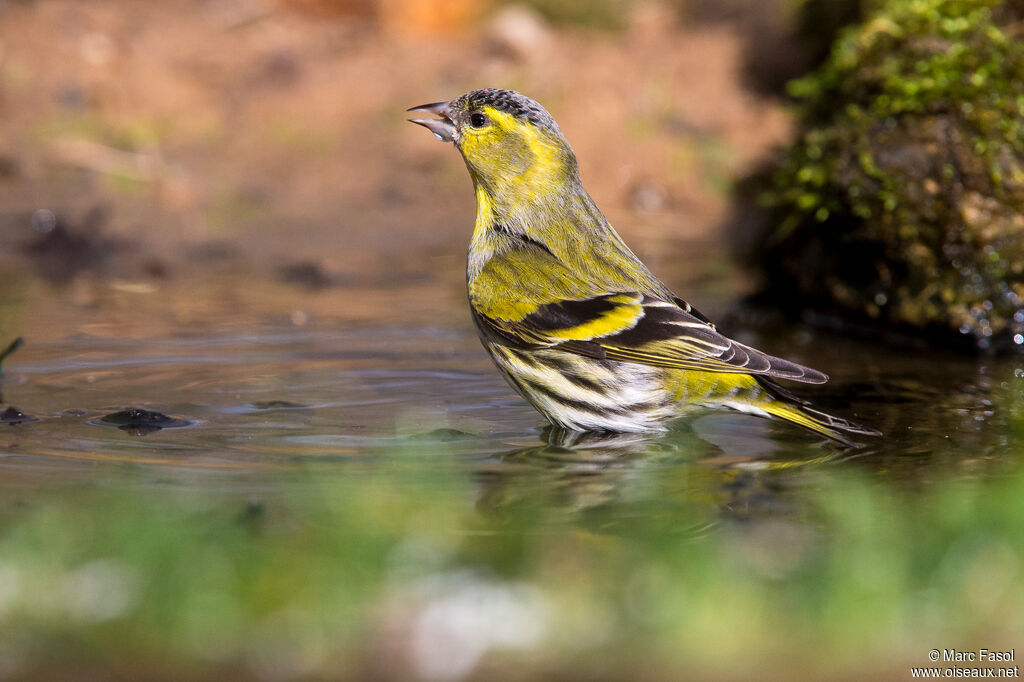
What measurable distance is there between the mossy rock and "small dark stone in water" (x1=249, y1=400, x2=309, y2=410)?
11.0 ft

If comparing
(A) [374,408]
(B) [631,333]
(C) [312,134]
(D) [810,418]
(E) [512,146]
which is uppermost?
(C) [312,134]

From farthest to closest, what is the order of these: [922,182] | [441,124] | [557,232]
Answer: [922,182] < [441,124] < [557,232]

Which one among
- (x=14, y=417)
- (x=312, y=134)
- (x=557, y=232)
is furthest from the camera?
(x=312, y=134)

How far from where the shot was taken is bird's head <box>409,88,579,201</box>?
504 centimetres

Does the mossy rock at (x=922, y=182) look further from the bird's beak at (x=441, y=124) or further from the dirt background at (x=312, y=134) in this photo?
the bird's beak at (x=441, y=124)

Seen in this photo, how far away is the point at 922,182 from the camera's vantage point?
6234mm

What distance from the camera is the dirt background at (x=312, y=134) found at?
27.5ft

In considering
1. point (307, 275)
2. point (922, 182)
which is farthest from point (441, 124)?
point (307, 275)

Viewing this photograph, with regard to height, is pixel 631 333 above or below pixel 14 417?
above

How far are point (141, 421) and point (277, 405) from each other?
0.56 meters

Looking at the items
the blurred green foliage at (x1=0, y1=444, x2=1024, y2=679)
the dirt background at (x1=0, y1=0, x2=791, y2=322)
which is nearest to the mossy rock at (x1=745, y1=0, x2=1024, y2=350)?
the dirt background at (x1=0, y1=0, x2=791, y2=322)

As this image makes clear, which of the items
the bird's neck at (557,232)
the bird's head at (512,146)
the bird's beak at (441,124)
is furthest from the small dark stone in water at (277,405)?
the bird's beak at (441,124)

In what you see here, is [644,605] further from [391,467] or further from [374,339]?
[374,339]

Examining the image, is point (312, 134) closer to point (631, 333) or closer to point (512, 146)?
point (512, 146)
